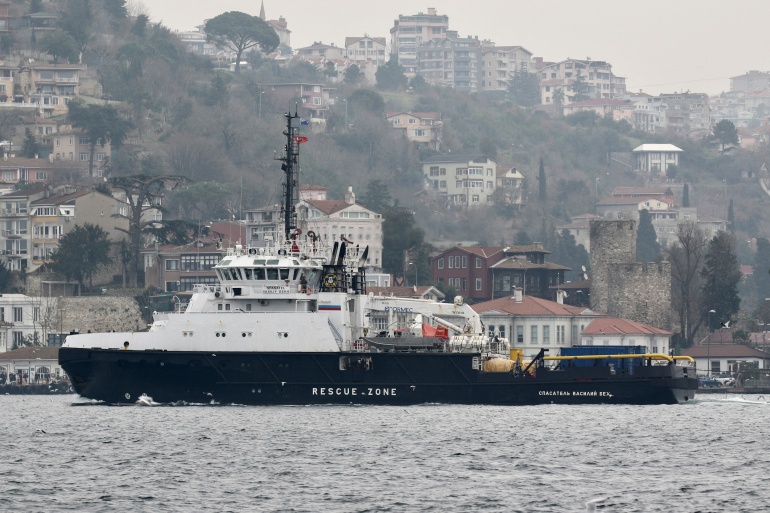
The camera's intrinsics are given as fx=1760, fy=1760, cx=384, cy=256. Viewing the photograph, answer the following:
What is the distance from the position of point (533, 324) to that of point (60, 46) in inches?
3821

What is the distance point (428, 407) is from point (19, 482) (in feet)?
85.1

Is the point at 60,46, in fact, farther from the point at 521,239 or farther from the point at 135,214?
the point at 135,214

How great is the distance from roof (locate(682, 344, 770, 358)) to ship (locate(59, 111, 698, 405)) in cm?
4065

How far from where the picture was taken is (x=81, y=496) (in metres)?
44.0

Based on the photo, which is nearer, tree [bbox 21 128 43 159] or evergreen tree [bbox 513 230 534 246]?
evergreen tree [bbox 513 230 534 246]

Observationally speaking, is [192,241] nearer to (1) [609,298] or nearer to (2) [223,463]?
(1) [609,298]

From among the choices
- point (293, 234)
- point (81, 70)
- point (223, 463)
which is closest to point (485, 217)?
point (81, 70)

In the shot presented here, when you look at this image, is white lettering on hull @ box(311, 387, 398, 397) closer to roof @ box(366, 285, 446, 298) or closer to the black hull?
the black hull

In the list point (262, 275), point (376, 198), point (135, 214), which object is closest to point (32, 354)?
point (135, 214)

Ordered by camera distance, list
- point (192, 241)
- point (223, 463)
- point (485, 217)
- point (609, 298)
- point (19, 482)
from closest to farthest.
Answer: point (19, 482) < point (223, 463) < point (609, 298) < point (192, 241) < point (485, 217)

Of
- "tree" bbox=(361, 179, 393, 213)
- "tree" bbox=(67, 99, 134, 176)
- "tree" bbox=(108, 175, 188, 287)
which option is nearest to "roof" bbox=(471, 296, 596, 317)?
"tree" bbox=(108, 175, 188, 287)

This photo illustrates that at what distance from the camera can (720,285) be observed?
124 metres

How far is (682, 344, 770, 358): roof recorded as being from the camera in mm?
112562

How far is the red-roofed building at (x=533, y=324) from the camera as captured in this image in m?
109
